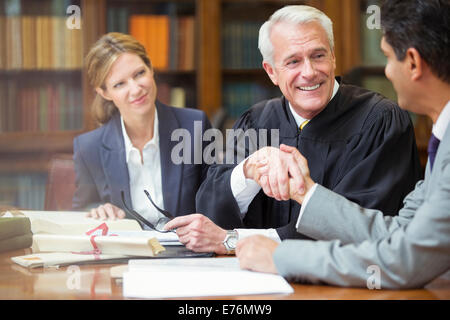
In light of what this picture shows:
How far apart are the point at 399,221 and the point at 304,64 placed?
0.70 meters

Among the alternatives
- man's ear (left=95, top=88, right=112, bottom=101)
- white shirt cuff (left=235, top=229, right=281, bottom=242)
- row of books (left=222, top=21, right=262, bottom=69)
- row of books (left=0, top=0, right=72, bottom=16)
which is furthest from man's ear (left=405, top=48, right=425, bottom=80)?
row of books (left=0, top=0, right=72, bottom=16)

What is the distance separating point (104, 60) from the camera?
2260 millimetres

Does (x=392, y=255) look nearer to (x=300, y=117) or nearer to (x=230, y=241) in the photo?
(x=230, y=241)

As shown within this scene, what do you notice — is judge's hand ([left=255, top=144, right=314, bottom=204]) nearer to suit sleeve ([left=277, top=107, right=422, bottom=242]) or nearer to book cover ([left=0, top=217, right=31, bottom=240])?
suit sleeve ([left=277, top=107, right=422, bottom=242])

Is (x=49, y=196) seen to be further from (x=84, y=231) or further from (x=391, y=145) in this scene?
(x=391, y=145)

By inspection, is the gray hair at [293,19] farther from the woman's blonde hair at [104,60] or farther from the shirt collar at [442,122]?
the shirt collar at [442,122]

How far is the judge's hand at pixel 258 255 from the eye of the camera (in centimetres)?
154

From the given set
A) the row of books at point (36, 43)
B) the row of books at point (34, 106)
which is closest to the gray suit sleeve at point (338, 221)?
the row of books at point (34, 106)

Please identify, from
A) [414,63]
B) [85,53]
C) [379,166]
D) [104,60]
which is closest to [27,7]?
[85,53]

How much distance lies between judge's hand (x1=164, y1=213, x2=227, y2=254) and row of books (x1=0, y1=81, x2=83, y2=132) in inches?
45.5

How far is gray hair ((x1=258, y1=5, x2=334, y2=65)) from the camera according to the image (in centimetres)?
215
